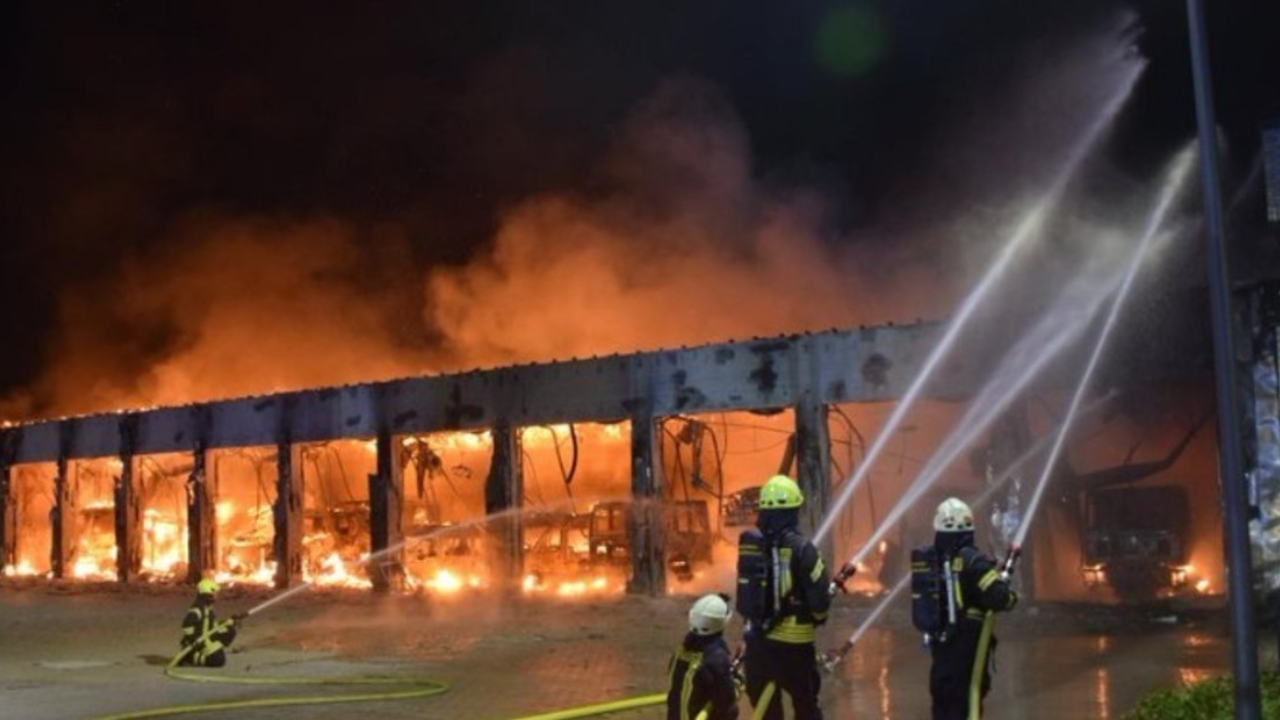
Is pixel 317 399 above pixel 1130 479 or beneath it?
above

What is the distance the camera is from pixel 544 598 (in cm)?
2302

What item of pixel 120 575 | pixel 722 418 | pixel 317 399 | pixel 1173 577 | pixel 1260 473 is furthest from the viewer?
pixel 120 575

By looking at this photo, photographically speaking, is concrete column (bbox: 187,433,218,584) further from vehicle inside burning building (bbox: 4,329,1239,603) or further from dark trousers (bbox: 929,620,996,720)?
dark trousers (bbox: 929,620,996,720)

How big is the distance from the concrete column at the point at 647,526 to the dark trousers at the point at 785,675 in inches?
599

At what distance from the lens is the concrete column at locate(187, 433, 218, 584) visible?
29.8m

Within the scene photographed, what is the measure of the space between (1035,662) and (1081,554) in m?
7.77

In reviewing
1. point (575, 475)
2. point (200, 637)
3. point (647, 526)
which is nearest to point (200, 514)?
point (575, 475)

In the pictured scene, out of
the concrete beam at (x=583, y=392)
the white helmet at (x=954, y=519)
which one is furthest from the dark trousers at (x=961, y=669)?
the concrete beam at (x=583, y=392)

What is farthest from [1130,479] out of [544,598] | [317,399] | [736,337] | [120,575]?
[120,575]

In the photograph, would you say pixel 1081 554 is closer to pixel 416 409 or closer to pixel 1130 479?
pixel 1130 479

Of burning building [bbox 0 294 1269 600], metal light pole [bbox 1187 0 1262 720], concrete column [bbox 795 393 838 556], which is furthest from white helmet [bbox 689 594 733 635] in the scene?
concrete column [bbox 795 393 838 556]

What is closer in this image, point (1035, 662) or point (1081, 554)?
point (1035, 662)

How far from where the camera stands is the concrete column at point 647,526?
73.3 feet

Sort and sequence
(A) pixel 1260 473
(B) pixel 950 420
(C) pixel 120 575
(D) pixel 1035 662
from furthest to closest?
(C) pixel 120 575, (B) pixel 950 420, (A) pixel 1260 473, (D) pixel 1035 662
